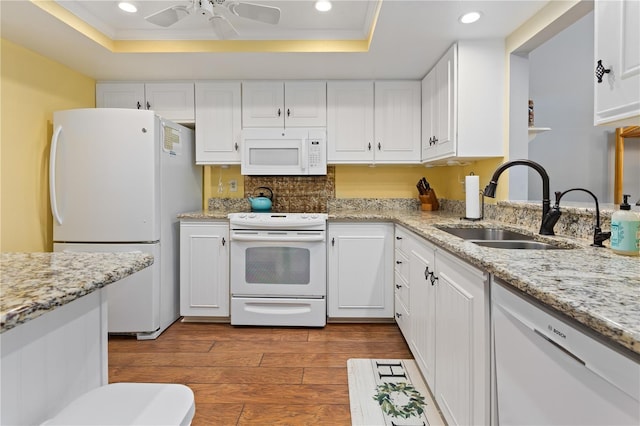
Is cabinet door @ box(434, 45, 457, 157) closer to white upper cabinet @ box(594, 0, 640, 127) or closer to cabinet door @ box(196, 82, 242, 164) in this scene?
white upper cabinet @ box(594, 0, 640, 127)

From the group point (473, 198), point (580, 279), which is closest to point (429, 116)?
point (473, 198)

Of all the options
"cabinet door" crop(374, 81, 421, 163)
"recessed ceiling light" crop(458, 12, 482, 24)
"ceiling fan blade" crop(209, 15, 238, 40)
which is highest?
"recessed ceiling light" crop(458, 12, 482, 24)

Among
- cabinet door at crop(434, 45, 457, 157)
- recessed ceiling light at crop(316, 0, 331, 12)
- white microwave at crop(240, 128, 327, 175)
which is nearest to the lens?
recessed ceiling light at crop(316, 0, 331, 12)

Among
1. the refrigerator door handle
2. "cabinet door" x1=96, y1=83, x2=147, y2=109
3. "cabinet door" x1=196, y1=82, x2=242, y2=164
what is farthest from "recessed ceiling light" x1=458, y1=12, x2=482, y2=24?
the refrigerator door handle

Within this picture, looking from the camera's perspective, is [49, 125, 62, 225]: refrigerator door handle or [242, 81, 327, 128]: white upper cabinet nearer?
[49, 125, 62, 225]: refrigerator door handle

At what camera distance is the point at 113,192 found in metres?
2.57

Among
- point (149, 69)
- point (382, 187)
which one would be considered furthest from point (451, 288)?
point (149, 69)

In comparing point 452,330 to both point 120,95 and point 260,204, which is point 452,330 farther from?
point 120,95

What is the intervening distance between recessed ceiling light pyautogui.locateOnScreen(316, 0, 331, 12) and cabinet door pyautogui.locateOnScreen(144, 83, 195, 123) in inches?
57.5

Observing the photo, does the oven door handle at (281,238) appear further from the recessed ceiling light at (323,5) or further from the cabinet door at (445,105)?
the recessed ceiling light at (323,5)

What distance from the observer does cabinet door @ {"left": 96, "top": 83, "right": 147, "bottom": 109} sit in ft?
10.4

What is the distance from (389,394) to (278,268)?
1279 mm

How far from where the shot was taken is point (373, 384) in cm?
202

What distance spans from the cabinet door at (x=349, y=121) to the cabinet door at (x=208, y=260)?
1.20 meters
